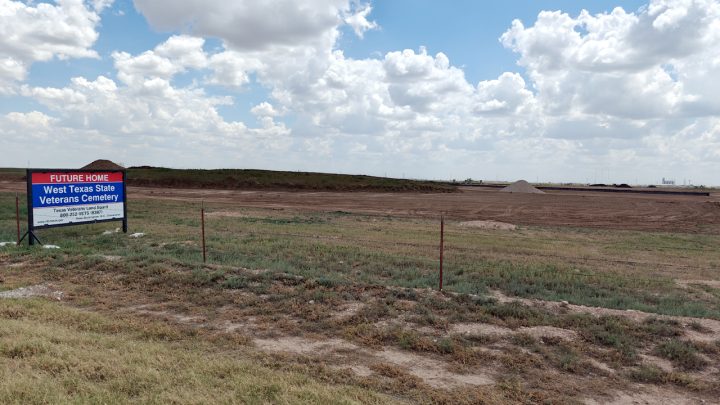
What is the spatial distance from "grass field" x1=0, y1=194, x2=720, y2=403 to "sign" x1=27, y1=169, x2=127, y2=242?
1640mm

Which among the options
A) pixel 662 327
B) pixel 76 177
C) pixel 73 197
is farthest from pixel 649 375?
pixel 76 177

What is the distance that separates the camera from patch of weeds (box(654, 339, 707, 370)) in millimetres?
6141

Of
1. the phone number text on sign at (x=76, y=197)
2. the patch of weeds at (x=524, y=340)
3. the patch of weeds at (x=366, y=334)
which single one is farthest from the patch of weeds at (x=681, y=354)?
the phone number text on sign at (x=76, y=197)

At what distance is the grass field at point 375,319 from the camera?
17.3ft

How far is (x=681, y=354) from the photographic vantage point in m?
6.32

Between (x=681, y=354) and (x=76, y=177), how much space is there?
17.6m

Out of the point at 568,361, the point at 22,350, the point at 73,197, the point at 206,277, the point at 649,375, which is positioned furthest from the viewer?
the point at 73,197

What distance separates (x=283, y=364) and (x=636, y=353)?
178 inches

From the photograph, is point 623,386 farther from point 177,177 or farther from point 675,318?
point 177,177

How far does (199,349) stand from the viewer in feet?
20.3

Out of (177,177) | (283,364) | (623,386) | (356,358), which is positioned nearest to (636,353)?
(623,386)

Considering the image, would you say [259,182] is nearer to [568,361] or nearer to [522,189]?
[522,189]

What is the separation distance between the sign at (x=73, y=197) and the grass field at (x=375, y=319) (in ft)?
5.38

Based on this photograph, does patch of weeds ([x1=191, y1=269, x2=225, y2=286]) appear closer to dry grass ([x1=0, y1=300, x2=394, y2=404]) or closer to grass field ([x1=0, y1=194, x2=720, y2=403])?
grass field ([x1=0, y1=194, x2=720, y2=403])
